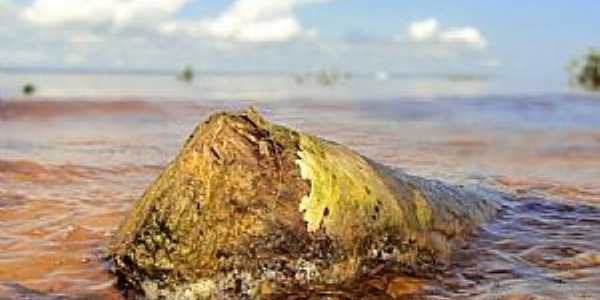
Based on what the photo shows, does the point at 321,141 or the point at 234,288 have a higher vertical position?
the point at 321,141

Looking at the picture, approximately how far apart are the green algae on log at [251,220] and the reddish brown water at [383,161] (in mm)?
224

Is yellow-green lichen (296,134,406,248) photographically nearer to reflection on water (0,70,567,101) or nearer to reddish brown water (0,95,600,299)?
reddish brown water (0,95,600,299)

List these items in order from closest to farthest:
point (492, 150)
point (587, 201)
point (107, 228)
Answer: point (107, 228)
point (587, 201)
point (492, 150)

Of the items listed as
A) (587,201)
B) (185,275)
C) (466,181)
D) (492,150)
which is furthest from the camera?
(492,150)

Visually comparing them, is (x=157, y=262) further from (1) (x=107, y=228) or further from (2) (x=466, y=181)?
(2) (x=466, y=181)

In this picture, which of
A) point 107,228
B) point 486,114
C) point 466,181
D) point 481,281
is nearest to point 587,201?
point 466,181

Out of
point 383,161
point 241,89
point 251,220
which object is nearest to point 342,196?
point 251,220

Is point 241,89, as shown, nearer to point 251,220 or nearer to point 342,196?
point 342,196

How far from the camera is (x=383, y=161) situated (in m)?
8.12

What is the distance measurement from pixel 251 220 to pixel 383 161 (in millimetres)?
4324

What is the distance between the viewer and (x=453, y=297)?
4.05 metres

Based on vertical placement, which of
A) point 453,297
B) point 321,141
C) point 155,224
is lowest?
point 453,297

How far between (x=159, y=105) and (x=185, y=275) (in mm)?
13569

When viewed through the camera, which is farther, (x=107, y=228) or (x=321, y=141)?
(x=107, y=228)
